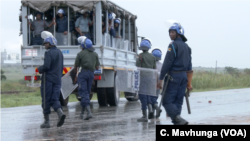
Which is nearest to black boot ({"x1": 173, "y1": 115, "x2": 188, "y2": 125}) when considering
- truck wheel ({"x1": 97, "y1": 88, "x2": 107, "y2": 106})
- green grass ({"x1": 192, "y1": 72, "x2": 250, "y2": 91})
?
truck wheel ({"x1": 97, "y1": 88, "x2": 107, "y2": 106})

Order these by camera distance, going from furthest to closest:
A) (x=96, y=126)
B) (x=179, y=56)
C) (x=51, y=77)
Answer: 1. (x=96, y=126)
2. (x=51, y=77)
3. (x=179, y=56)

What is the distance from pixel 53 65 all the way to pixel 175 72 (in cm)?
282

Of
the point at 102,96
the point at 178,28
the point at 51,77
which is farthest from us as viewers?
the point at 102,96

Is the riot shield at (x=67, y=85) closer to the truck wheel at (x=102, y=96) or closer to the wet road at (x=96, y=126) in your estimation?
the wet road at (x=96, y=126)

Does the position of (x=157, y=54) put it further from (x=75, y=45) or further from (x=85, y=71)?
(x=75, y=45)

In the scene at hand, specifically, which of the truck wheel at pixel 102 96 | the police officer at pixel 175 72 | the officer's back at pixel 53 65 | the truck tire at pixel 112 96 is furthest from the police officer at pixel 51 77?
the truck tire at pixel 112 96

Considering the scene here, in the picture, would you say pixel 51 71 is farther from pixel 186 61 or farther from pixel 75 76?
pixel 186 61

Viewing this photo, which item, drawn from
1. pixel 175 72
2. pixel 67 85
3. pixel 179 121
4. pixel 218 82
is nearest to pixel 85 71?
pixel 67 85

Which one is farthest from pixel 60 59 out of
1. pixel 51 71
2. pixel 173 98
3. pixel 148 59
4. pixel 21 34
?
pixel 21 34

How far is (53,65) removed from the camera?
8.80 metres

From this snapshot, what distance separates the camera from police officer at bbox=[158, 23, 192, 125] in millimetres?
7086

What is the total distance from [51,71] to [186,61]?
299cm

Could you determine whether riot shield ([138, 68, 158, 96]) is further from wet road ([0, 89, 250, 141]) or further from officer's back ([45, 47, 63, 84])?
officer's back ([45, 47, 63, 84])

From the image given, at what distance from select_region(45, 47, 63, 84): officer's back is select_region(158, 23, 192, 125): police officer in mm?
2552
